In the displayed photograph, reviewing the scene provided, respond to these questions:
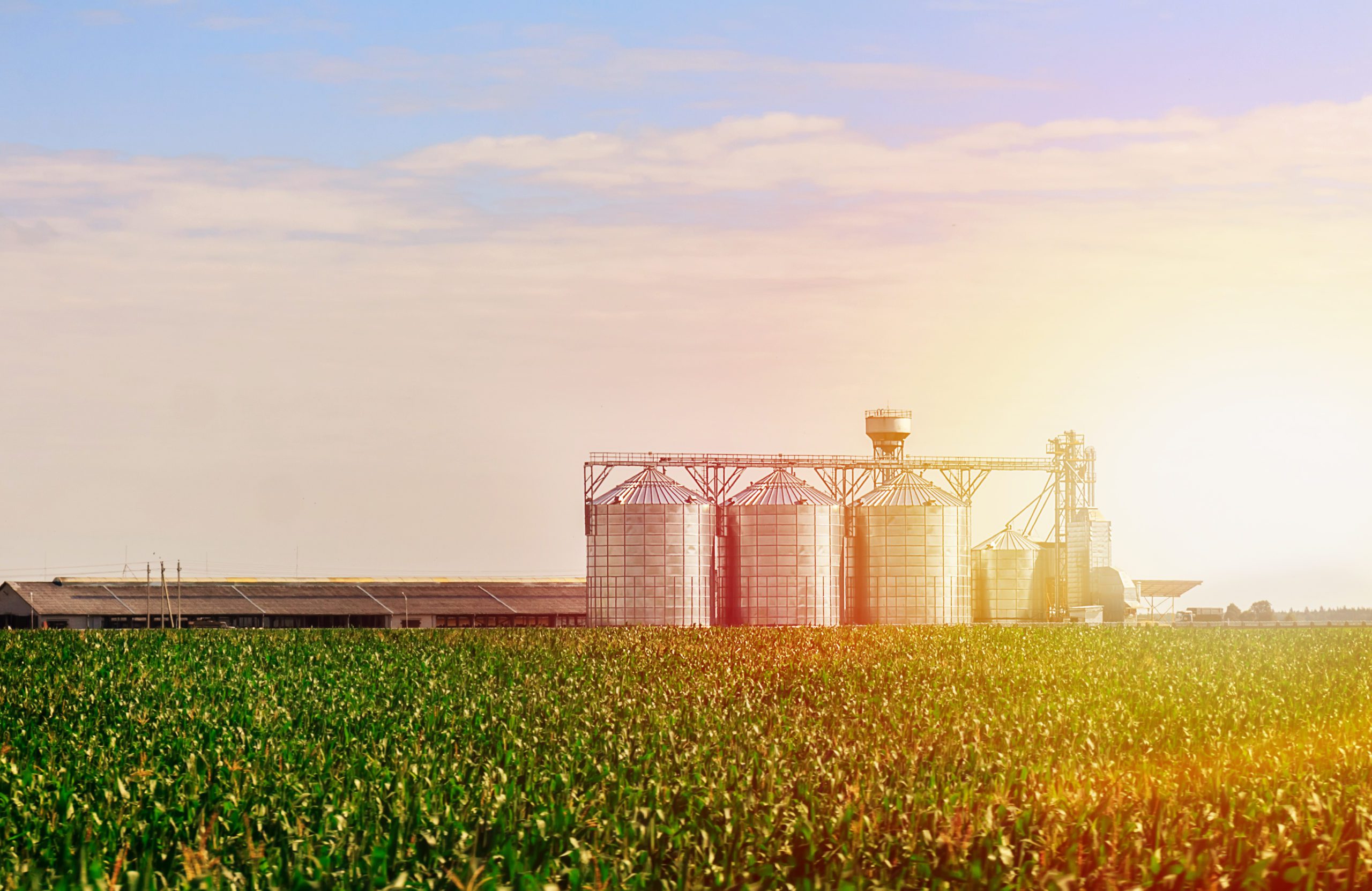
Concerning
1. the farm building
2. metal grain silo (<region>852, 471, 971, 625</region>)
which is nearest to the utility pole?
the farm building

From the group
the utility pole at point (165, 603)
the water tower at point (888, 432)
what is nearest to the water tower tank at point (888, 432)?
the water tower at point (888, 432)

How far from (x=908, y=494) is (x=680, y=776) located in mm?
68099

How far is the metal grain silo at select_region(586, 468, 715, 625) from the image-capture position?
7981cm

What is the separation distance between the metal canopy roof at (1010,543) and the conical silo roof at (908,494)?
23.1 ft

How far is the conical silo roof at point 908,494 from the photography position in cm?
8575

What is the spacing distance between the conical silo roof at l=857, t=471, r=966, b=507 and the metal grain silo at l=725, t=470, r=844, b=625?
165 inches

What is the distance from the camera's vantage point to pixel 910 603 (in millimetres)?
84375

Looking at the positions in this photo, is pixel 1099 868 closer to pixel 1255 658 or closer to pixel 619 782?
pixel 619 782

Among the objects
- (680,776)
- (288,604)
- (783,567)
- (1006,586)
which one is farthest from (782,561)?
(680,776)

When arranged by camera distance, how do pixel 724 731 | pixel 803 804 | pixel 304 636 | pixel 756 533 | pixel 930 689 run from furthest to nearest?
pixel 756 533
pixel 304 636
pixel 930 689
pixel 724 731
pixel 803 804

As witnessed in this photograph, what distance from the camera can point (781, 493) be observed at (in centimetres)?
8331

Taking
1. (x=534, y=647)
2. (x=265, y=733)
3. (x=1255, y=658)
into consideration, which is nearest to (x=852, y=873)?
(x=265, y=733)

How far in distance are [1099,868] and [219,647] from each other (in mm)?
43600

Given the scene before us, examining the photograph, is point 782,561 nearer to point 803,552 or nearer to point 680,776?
point 803,552
